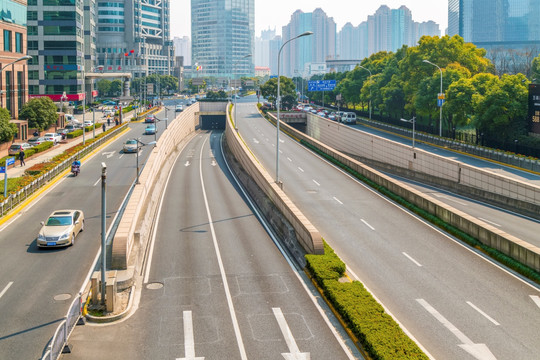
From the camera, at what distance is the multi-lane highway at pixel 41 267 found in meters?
19.7

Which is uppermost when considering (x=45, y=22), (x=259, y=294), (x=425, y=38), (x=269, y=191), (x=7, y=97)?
(x=45, y=22)

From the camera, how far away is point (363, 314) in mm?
19922

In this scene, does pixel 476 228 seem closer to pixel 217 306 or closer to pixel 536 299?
pixel 536 299

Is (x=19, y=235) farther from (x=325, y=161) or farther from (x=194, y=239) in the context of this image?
(x=325, y=161)

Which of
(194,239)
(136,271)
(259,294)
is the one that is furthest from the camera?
(194,239)

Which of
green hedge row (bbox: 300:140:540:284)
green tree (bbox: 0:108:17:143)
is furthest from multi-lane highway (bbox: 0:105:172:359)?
green hedge row (bbox: 300:140:540:284)

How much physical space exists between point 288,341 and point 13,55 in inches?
3108

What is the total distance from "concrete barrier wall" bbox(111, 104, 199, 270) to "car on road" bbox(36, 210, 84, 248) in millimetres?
3435

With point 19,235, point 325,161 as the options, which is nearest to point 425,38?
point 325,161

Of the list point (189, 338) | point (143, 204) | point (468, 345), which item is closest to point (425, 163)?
point (143, 204)

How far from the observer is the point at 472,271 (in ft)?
84.7

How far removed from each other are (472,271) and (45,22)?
131 meters

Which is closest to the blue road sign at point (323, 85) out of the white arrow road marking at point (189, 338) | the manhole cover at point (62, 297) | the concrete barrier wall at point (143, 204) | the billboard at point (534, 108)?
the concrete barrier wall at point (143, 204)

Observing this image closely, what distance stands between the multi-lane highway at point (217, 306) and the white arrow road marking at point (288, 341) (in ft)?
0.11
